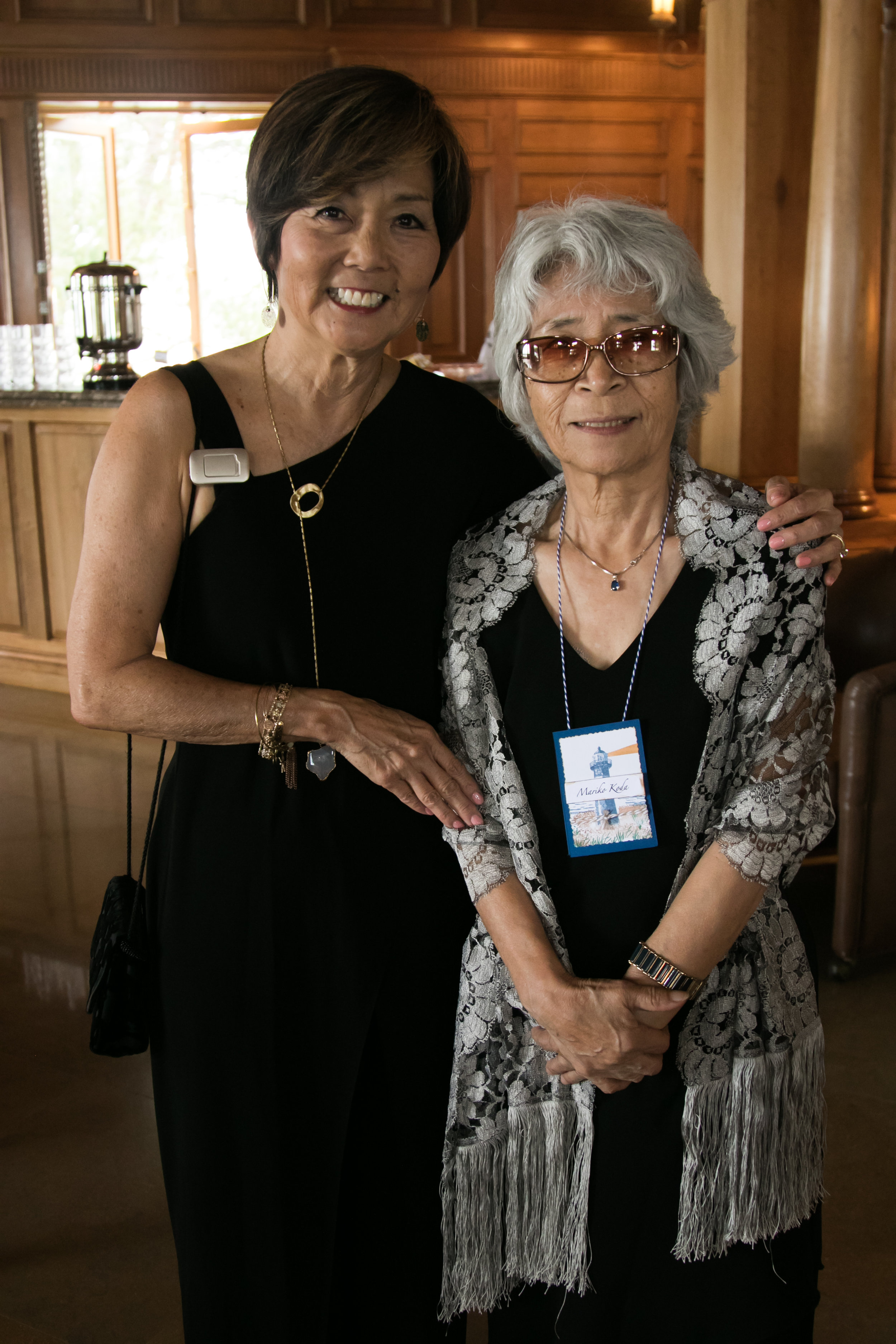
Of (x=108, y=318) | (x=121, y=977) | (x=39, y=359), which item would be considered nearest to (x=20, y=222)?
(x=39, y=359)

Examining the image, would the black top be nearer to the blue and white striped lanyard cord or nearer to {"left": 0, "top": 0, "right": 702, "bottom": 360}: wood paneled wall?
the blue and white striped lanyard cord

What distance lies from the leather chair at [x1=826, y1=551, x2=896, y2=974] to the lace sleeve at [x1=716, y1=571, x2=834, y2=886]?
1.60m

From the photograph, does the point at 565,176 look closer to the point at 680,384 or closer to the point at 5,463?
the point at 5,463

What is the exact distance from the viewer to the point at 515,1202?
4.83 ft

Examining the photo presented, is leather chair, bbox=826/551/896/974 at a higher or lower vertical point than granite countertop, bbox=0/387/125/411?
lower

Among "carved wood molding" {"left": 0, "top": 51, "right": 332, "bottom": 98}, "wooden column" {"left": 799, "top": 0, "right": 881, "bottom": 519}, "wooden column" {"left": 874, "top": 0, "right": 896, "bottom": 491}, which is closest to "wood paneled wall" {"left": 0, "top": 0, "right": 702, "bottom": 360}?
"carved wood molding" {"left": 0, "top": 51, "right": 332, "bottom": 98}

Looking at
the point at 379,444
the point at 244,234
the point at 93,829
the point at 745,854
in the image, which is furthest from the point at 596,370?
the point at 244,234

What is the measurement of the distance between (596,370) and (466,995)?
82 cm

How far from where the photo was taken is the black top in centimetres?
137

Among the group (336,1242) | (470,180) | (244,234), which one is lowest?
(336,1242)

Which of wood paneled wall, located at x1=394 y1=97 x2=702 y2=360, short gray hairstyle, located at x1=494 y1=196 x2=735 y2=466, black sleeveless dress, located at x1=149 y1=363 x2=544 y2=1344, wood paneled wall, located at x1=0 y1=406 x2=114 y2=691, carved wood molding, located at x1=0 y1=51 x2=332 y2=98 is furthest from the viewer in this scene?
wood paneled wall, located at x1=394 y1=97 x2=702 y2=360

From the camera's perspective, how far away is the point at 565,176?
8383 millimetres

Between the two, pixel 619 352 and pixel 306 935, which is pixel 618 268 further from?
pixel 306 935

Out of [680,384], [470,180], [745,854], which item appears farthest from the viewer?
[470,180]
